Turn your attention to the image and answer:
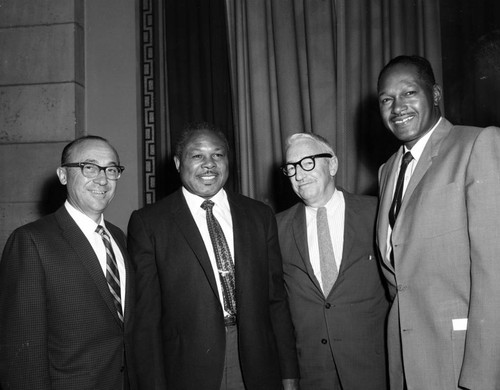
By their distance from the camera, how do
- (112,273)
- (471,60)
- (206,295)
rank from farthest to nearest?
1. (471,60)
2. (206,295)
3. (112,273)

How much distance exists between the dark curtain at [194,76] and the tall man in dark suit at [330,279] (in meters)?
1.41

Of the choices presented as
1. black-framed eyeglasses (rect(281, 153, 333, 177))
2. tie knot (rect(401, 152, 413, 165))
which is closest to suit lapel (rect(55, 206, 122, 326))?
black-framed eyeglasses (rect(281, 153, 333, 177))

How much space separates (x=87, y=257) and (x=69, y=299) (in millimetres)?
170

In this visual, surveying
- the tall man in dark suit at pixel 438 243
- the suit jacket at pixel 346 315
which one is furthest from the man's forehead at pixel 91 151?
the tall man in dark suit at pixel 438 243

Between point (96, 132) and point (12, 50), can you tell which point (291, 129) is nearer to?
point (96, 132)

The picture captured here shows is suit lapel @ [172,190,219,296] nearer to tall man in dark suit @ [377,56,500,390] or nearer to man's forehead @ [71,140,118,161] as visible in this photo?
man's forehead @ [71,140,118,161]

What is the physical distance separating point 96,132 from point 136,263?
2083 millimetres

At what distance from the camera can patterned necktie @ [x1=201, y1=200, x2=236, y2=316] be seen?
1.98m

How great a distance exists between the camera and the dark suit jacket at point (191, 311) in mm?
1899

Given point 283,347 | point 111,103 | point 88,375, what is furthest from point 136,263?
point 111,103

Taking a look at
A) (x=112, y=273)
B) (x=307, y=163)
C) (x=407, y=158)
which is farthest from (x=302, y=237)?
(x=112, y=273)

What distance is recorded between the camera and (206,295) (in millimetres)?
1937

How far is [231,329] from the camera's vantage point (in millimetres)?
1979

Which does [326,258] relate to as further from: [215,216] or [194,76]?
[194,76]
